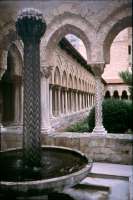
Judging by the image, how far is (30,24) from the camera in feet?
11.5

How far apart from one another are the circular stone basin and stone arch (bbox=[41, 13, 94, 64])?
3044 mm

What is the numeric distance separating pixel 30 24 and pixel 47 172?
1.96 m

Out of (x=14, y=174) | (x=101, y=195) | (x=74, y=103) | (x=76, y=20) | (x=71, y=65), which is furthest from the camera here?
(x=74, y=103)

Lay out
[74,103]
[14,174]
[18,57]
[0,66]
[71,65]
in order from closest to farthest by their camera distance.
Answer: [14,174] → [0,66] → [18,57] → [71,65] → [74,103]

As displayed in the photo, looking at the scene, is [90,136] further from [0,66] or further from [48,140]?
[0,66]

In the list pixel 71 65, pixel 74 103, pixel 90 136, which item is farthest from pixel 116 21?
pixel 74 103

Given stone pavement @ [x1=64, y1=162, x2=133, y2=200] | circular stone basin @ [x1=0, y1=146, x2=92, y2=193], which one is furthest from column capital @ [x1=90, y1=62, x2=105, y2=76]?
circular stone basin @ [x1=0, y1=146, x2=92, y2=193]

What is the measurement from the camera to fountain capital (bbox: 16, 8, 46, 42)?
3.46 m

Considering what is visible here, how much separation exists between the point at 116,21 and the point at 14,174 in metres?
4.45

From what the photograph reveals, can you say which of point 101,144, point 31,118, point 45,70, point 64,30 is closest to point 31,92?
point 31,118

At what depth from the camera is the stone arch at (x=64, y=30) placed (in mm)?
6566

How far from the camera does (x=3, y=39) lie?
23.1ft

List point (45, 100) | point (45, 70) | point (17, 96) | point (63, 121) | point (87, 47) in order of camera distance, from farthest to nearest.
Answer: point (63, 121), point (17, 96), point (45, 100), point (45, 70), point (87, 47)

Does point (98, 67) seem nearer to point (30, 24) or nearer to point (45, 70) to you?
point (45, 70)
